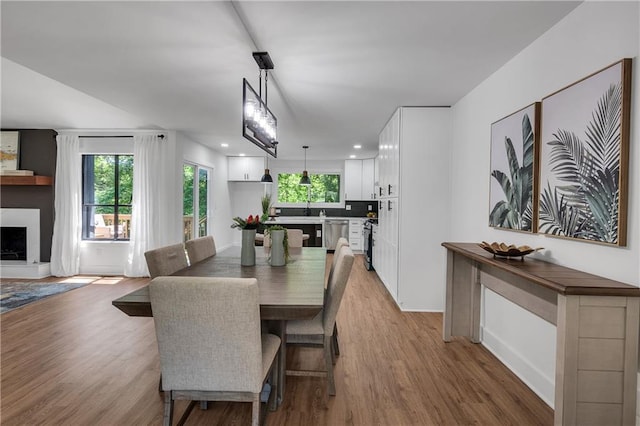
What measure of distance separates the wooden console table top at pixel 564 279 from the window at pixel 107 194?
5702 millimetres

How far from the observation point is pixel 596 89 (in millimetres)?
1710

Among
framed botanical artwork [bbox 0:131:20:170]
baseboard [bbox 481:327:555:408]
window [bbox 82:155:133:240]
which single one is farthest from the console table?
framed botanical artwork [bbox 0:131:20:170]

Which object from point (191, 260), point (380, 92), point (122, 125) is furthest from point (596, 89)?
point (122, 125)

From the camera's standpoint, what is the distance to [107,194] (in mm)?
5570

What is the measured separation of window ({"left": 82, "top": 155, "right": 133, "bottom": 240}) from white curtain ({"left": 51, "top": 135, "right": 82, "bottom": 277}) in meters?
0.17

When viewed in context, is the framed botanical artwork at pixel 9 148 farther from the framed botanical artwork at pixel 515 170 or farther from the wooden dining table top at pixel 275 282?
the framed botanical artwork at pixel 515 170

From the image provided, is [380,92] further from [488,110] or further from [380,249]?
[380,249]

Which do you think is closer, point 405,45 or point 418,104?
point 405,45

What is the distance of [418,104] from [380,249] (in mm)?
2475

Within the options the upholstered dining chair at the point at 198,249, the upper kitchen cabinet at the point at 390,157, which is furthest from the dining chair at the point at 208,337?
the upper kitchen cabinet at the point at 390,157

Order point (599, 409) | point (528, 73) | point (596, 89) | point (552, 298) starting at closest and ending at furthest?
point (599, 409) → point (596, 89) → point (552, 298) → point (528, 73)

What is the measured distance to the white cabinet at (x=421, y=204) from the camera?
3805 millimetres

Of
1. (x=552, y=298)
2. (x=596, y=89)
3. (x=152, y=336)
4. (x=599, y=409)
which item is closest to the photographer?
(x=599, y=409)

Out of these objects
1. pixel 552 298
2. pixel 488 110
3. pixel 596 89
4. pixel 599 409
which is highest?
pixel 488 110
